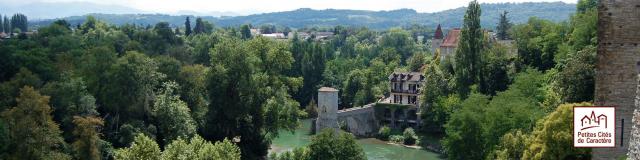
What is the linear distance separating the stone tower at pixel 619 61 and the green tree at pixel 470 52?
42.6m

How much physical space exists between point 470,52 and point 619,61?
4309 cm

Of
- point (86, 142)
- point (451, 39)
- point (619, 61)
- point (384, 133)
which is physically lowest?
point (384, 133)

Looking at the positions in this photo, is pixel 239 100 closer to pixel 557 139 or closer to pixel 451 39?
pixel 557 139

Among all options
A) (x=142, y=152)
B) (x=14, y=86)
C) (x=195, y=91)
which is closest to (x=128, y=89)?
(x=14, y=86)

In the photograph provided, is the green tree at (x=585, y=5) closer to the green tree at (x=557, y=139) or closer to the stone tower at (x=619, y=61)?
the green tree at (x=557, y=139)

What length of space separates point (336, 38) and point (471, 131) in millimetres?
119367

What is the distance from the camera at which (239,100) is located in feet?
154

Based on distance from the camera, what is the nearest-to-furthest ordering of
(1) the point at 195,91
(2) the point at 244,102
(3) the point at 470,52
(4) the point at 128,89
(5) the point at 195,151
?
(5) the point at 195,151 → (4) the point at 128,89 → (2) the point at 244,102 → (1) the point at 195,91 → (3) the point at 470,52

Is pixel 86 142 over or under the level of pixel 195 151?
under

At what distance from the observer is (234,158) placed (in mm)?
30531

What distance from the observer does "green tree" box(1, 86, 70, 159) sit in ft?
113

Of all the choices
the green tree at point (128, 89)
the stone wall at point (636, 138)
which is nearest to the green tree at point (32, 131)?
the green tree at point (128, 89)

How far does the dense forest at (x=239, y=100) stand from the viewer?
114 ft

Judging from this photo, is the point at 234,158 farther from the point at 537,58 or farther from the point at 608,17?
the point at 537,58
